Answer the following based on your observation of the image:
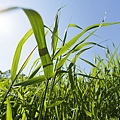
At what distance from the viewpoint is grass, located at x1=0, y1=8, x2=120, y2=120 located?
2.16 ft

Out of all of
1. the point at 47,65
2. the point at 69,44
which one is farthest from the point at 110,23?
the point at 47,65

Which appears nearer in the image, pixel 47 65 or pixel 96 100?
pixel 47 65

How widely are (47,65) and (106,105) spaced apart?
0.90m

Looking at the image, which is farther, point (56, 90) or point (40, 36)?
point (56, 90)

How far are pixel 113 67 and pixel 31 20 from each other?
4.66ft

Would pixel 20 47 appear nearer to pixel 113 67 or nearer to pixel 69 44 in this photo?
pixel 69 44

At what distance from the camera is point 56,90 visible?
1324 millimetres

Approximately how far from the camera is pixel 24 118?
107 centimetres

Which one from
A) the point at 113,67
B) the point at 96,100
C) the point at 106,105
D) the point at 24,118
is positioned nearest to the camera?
the point at 24,118

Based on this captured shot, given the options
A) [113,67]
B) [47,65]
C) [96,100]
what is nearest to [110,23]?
[47,65]

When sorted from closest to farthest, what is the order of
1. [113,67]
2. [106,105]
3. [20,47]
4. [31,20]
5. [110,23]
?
1. [31,20]
2. [20,47]
3. [110,23]
4. [106,105]
5. [113,67]

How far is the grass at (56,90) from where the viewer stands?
658 millimetres

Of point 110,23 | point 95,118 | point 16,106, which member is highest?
point 110,23

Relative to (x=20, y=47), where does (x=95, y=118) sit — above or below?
below
